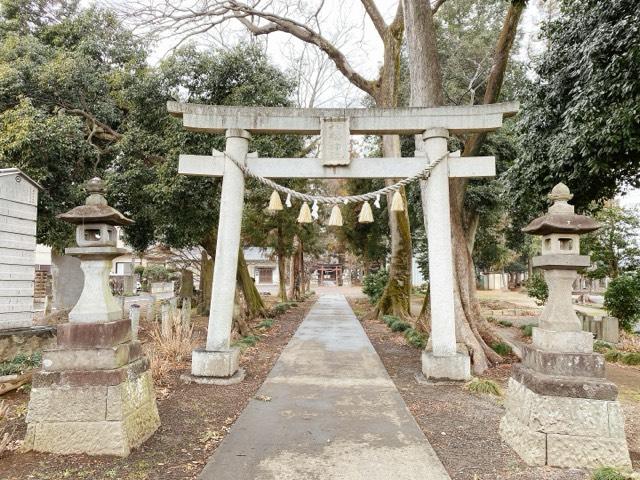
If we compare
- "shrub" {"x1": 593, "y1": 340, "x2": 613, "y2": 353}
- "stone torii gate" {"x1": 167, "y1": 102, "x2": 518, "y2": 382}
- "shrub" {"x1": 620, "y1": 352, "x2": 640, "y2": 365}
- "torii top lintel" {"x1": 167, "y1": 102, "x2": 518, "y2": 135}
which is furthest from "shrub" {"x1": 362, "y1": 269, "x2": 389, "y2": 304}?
"torii top lintel" {"x1": 167, "y1": 102, "x2": 518, "y2": 135}

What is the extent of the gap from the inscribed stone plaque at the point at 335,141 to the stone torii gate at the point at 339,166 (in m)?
0.02

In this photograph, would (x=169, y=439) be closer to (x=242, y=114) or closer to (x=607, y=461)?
(x=607, y=461)

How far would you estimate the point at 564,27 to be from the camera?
7.64m

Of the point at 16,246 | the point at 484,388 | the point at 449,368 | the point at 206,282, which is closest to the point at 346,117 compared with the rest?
the point at 449,368

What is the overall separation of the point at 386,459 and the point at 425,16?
8187 millimetres

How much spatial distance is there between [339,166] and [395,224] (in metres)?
8.33

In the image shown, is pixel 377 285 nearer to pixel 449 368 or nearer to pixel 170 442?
pixel 449 368

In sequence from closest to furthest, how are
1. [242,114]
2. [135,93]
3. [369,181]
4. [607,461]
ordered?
[607,461] → [242,114] → [135,93] → [369,181]

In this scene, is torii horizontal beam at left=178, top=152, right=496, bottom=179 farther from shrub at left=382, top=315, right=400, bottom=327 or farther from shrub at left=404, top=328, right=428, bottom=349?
shrub at left=382, top=315, right=400, bottom=327

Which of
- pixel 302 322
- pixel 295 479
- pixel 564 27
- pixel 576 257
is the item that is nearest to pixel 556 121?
pixel 564 27

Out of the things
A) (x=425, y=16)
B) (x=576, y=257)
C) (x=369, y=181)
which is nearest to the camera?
(x=576, y=257)

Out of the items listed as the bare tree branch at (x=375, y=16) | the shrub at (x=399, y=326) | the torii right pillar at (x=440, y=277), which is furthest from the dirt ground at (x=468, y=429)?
the bare tree branch at (x=375, y=16)

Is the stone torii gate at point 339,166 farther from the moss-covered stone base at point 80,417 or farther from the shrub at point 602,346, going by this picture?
the shrub at point 602,346

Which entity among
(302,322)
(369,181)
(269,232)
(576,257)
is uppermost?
(369,181)
